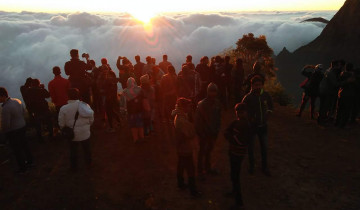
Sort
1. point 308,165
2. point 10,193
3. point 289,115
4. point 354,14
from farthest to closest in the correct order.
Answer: point 354,14, point 289,115, point 308,165, point 10,193

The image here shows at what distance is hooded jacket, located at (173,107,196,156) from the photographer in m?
4.47

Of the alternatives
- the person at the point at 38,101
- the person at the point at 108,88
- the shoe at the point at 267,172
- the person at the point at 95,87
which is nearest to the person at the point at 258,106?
the shoe at the point at 267,172

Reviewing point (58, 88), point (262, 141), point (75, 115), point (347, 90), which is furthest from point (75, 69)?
point (347, 90)

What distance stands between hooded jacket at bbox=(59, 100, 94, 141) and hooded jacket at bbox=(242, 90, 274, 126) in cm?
338

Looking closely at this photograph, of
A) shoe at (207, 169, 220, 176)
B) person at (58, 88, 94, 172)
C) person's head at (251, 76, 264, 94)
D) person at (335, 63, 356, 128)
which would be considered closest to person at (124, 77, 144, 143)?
person at (58, 88, 94, 172)

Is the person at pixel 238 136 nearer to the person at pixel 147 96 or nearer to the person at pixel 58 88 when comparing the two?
A: the person at pixel 147 96

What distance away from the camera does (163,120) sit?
9.39 metres

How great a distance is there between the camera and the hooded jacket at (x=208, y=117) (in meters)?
4.95

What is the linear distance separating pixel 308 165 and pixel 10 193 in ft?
22.3

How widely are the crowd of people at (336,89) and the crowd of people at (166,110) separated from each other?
2507 mm

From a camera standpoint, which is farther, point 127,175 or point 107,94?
point 107,94

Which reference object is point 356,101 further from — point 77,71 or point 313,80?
point 77,71

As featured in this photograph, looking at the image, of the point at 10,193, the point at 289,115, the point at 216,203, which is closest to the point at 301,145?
the point at 289,115

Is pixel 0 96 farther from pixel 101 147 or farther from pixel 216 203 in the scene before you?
pixel 216 203
